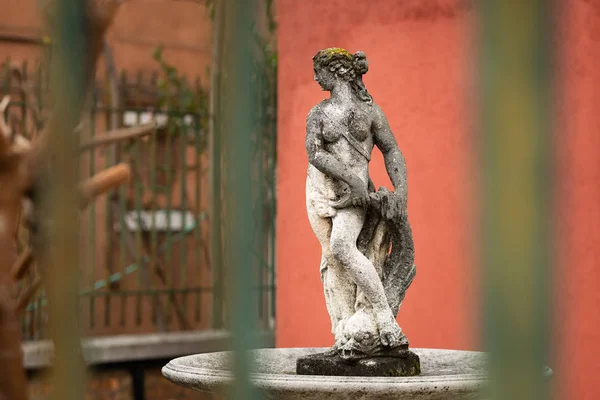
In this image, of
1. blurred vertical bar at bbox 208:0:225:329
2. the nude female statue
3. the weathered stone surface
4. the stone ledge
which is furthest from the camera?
blurred vertical bar at bbox 208:0:225:329

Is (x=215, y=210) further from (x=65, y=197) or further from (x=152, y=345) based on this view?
(x=65, y=197)

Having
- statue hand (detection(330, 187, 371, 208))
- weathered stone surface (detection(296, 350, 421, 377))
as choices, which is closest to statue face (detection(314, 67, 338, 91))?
statue hand (detection(330, 187, 371, 208))

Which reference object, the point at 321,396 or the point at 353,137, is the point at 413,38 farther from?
the point at 321,396

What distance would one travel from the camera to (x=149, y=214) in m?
10.8

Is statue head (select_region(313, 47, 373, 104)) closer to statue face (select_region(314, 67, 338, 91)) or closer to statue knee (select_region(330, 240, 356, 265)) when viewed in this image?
statue face (select_region(314, 67, 338, 91))

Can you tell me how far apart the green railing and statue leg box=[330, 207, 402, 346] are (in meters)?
2.53

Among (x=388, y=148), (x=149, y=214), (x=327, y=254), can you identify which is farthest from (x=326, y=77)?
(x=149, y=214)

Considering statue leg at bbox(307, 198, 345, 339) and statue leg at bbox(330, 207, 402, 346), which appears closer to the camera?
statue leg at bbox(330, 207, 402, 346)

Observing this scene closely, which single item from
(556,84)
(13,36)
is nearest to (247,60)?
(556,84)

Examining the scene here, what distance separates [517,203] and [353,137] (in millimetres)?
3219

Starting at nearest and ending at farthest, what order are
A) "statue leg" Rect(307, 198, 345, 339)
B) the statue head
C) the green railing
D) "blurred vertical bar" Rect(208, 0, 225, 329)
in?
"statue leg" Rect(307, 198, 345, 339), the statue head, the green railing, "blurred vertical bar" Rect(208, 0, 225, 329)

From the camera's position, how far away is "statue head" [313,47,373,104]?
4414 mm

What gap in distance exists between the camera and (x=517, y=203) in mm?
1099

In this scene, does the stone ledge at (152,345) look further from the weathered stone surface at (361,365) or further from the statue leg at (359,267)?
the statue leg at (359,267)
